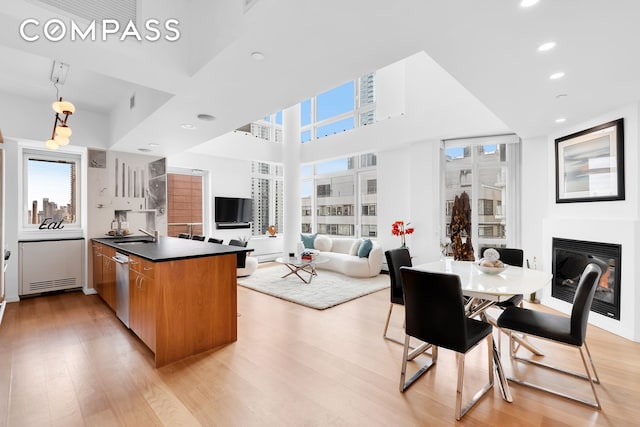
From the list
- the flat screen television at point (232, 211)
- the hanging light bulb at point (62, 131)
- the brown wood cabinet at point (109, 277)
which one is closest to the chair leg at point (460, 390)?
the brown wood cabinet at point (109, 277)

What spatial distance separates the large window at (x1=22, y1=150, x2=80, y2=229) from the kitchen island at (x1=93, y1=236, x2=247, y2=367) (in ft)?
9.82

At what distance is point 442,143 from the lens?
5.48m

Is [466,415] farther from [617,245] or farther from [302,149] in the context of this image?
[302,149]

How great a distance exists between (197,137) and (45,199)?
115 inches

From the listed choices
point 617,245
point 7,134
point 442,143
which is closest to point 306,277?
point 442,143

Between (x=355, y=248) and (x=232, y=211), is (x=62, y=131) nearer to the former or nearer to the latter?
(x=232, y=211)

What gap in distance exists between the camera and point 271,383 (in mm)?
2258

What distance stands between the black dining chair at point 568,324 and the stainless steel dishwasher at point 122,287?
352 centimetres

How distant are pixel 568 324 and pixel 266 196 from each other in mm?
6985

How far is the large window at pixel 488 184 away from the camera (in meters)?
4.94

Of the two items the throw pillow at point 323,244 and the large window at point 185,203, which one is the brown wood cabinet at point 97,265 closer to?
the large window at point 185,203

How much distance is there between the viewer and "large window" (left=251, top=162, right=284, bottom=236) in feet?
25.9

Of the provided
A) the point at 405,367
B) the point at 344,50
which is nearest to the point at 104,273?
the point at 405,367

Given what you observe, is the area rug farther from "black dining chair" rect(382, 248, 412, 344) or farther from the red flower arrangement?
"black dining chair" rect(382, 248, 412, 344)
